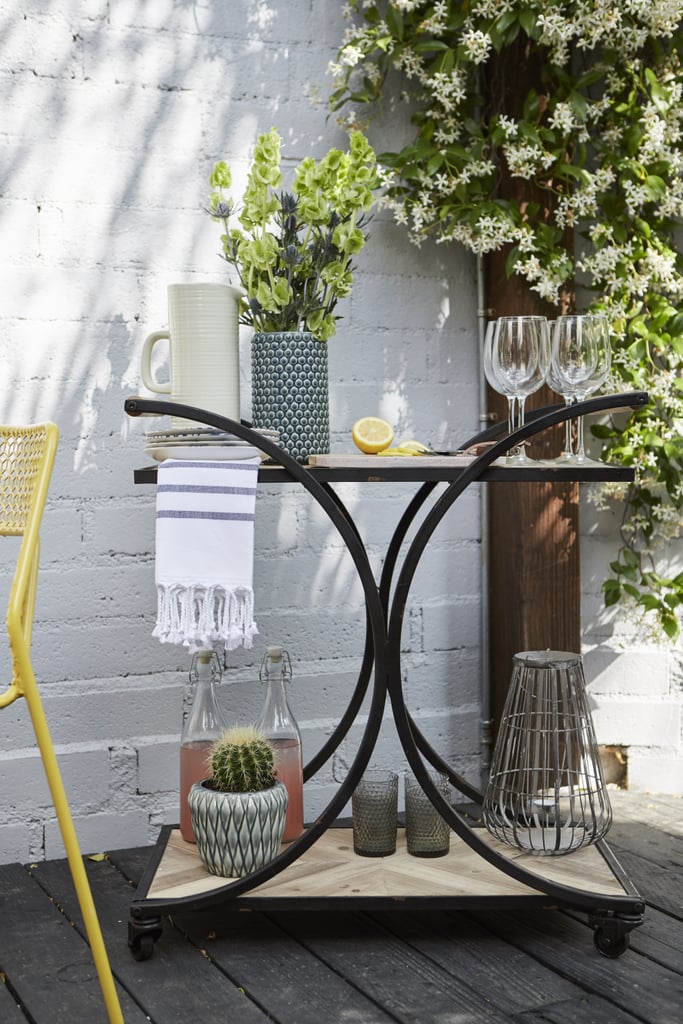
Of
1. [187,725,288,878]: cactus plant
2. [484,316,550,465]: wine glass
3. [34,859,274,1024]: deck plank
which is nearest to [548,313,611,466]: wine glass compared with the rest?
[484,316,550,465]: wine glass

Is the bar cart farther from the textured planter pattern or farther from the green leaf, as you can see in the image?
the green leaf

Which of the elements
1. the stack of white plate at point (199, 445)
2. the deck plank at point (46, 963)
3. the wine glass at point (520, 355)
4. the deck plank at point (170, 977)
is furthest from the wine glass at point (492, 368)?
the deck plank at point (46, 963)

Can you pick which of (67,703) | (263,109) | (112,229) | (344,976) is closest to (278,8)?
(263,109)

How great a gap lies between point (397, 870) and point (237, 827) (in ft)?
0.99

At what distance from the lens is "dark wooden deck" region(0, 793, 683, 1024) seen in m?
1.68

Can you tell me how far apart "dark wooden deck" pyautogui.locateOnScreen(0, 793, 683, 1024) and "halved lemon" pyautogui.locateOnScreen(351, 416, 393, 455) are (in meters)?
0.82

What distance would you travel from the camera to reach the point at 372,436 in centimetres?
200

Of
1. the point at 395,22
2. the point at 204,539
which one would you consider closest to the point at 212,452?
the point at 204,539

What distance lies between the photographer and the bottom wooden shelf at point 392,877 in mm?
1866

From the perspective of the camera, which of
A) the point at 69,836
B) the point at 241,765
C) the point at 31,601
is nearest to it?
the point at 69,836

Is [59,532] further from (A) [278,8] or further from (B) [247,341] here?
(A) [278,8]

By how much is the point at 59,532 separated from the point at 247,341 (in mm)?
568

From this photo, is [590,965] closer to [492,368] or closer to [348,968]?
[348,968]

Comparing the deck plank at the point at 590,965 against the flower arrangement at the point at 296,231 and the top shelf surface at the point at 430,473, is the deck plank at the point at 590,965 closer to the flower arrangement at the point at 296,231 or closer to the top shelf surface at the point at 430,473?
the top shelf surface at the point at 430,473
